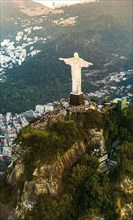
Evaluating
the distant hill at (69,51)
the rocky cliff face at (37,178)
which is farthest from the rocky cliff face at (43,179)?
the distant hill at (69,51)

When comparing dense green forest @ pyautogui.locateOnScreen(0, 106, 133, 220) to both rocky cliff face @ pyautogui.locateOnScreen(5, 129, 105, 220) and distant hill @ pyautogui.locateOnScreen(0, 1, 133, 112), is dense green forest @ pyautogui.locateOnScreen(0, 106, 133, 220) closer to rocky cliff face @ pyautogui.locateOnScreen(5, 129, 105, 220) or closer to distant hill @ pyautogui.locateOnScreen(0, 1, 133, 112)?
rocky cliff face @ pyautogui.locateOnScreen(5, 129, 105, 220)

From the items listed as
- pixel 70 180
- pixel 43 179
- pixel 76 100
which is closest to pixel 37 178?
pixel 43 179

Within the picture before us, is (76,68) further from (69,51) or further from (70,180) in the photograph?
(69,51)

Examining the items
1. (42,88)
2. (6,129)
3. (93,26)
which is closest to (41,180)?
(6,129)

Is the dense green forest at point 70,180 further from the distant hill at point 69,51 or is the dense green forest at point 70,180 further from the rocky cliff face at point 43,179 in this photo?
the distant hill at point 69,51

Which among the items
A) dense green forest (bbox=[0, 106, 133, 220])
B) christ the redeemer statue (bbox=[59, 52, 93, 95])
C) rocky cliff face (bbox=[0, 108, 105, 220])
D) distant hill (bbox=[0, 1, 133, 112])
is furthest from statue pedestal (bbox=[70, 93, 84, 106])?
distant hill (bbox=[0, 1, 133, 112])

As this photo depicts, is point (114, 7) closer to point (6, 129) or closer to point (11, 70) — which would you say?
point (11, 70)
